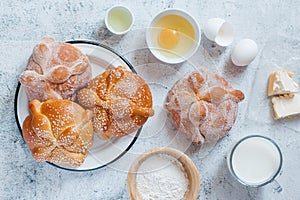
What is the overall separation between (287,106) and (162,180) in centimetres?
52

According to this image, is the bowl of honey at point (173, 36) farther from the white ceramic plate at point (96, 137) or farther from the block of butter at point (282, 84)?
the block of butter at point (282, 84)

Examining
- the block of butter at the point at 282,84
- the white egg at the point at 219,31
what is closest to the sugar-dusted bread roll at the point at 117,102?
the white egg at the point at 219,31

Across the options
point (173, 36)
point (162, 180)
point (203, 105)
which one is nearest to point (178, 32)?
point (173, 36)

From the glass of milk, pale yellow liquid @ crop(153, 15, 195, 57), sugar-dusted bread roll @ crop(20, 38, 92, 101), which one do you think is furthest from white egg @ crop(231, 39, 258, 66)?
sugar-dusted bread roll @ crop(20, 38, 92, 101)

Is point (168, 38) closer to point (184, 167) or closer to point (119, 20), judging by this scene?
point (119, 20)

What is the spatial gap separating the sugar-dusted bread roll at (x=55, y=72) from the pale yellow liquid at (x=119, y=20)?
0.63ft

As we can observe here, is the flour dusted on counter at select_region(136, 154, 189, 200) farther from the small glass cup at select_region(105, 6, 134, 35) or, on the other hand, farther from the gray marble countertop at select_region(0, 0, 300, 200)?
the small glass cup at select_region(105, 6, 134, 35)

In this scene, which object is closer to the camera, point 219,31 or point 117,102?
point 117,102

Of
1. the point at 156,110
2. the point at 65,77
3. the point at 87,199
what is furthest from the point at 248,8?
the point at 87,199

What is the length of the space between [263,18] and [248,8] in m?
0.07

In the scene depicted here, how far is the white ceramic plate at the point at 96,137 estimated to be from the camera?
160cm

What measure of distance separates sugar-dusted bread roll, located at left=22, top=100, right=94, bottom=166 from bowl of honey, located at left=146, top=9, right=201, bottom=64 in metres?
0.36

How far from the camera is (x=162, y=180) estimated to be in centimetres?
163

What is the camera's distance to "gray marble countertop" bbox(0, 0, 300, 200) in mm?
1698
